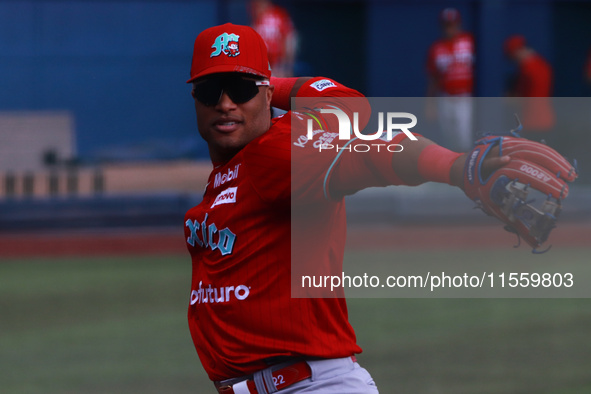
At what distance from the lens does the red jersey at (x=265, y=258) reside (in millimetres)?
2951

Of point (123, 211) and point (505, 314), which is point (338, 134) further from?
point (123, 211)

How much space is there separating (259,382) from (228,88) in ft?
3.32

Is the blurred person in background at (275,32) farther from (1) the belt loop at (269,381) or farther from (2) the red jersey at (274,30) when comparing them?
(1) the belt loop at (269,381)

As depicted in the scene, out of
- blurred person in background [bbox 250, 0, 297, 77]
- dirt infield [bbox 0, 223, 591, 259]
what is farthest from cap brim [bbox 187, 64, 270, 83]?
blurred person in background [bbox 250, 0, 297, 77]

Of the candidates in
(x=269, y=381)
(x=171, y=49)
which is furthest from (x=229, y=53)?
(x=171, y=49)

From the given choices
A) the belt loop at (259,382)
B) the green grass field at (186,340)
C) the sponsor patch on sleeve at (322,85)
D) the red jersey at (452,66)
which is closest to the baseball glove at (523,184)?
the belt loop at (259,382)

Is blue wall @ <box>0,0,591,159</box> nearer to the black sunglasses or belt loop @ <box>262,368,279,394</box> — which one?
the black sunglasses

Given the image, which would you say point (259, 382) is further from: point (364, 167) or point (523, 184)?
point (523, 184)

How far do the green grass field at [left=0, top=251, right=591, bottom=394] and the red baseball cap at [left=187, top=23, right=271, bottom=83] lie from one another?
13.4 ft

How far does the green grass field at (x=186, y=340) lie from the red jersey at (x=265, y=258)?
3.80 m

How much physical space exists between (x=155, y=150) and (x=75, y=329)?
741cm

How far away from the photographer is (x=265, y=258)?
310cm

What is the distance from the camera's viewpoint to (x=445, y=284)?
430 cm

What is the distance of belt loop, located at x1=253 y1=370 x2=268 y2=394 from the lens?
311cm
